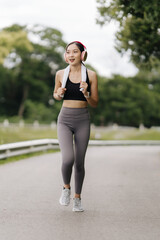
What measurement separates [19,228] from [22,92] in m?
58.4

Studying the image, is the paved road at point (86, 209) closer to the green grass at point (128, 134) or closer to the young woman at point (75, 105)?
the young woman at point (75, 105)

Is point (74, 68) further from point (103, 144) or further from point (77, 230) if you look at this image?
point (103, 144)

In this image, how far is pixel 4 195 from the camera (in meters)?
7.64

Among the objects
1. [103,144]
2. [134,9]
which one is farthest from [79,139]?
[103,144]

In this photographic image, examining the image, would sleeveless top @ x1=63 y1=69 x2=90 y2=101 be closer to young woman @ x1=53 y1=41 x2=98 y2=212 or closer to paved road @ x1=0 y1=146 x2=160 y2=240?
young woman @ x1=53 y1=41 x2=98 y2=212

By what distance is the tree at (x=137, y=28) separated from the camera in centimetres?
1063

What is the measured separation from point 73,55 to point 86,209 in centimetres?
220

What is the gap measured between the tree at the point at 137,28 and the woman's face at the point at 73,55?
15.2 ft

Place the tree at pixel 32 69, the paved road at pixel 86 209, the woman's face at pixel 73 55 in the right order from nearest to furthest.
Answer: the paved road at pixel 86 209
the woman's face at pixel 73 55
the tree at pixel 32 69

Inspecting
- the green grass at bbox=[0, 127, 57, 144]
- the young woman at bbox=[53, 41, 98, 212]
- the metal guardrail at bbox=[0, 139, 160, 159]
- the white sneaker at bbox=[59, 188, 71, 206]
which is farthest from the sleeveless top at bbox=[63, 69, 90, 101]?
the green grass at bbox=[0, 127, 57, 144]

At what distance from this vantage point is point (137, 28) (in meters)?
14.1

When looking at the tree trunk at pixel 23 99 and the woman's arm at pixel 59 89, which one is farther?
the tree trunk at pixel 23 99

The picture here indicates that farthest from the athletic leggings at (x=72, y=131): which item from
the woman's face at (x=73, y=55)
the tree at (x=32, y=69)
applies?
the tree at (x=32, y=69)

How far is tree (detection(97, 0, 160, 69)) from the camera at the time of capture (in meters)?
10.6
